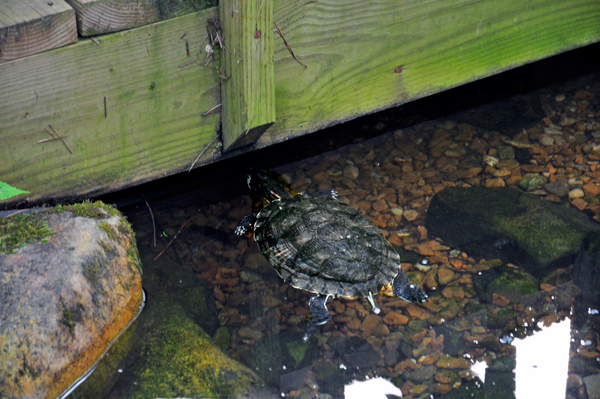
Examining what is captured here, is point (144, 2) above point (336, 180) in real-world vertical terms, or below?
above

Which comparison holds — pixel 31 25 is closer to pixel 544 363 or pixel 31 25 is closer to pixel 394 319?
pixel 394 319

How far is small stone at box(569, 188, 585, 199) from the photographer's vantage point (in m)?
3.31

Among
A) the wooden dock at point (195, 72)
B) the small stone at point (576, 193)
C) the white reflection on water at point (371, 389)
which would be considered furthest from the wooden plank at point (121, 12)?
the small stone at point (576, 193)

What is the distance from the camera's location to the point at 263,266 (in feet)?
9.60

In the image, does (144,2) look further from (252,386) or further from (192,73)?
(252,386)

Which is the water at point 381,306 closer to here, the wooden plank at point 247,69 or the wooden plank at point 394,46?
the wooden plank at point 394,46

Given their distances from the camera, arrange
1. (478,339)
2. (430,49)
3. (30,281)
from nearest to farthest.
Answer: (30,281) < (478,339) < (430,49)

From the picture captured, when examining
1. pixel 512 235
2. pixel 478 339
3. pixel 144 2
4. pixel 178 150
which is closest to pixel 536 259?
pixel 512 235

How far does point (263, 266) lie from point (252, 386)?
0.82m

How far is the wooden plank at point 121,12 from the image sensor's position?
212cm

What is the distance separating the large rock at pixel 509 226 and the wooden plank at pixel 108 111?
159 cm

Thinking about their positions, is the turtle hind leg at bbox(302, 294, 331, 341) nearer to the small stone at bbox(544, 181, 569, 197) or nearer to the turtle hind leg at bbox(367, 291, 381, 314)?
the turtle hind leg at bbox(367, 291, 381, 314)

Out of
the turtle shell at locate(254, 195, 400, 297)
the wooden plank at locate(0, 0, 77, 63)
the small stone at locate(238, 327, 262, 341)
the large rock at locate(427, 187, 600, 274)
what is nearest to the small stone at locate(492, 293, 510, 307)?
the large rock at locate(427, 187, 600, 274)

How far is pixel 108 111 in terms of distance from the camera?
2.43 m
